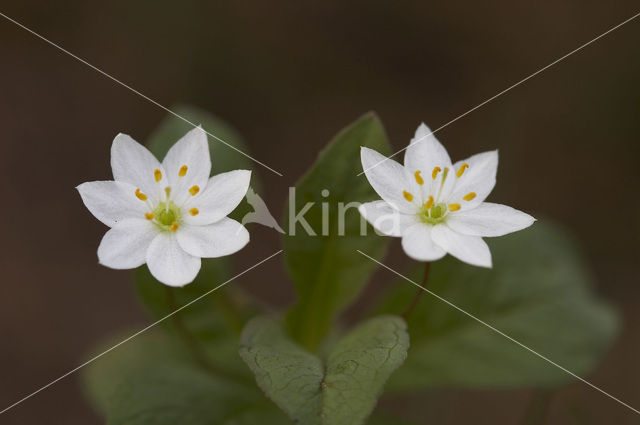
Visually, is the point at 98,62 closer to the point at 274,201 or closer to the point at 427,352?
the point at 274,201

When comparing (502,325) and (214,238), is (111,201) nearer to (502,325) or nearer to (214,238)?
(214,238)

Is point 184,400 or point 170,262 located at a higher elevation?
point 170,262

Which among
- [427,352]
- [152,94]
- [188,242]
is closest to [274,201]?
[152,94]

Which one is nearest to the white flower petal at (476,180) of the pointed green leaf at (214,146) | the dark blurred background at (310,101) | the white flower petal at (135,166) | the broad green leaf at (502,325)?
the broad green leaf at (502,325)

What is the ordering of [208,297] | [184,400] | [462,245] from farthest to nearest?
[208,297], [184,400], [462,245]

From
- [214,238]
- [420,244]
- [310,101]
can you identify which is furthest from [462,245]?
[310,101]

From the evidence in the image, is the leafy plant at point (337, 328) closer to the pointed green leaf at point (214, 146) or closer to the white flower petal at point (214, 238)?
the pointed green leaf at point (214, 146)

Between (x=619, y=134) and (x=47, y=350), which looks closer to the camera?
(x=47, y=350)
